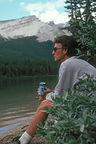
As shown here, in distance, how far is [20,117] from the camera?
1137 centimetres

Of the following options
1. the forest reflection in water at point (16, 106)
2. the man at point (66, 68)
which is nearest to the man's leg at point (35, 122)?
the man at point (66, 68)

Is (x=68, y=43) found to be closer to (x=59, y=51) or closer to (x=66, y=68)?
(x=59, y=51)

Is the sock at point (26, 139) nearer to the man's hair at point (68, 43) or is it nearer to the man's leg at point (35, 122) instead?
the man's leg at point (35, 122)

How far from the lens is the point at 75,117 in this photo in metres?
2.13

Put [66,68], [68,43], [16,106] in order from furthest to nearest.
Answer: [16,106], [68,43], [66,68]

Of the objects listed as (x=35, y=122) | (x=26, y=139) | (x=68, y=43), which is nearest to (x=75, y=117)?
(x=68, y=43)

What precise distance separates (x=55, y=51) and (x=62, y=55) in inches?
4.5

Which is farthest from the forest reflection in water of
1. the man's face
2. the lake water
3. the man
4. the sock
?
the man's face

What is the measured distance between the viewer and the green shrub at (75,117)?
189 centimetres

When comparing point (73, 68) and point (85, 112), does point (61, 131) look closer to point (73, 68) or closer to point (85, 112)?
point (85, 112)

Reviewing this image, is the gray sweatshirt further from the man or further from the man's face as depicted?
the man's face

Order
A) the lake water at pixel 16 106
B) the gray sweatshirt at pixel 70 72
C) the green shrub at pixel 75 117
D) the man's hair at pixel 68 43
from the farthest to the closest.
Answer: the lake water at pixel 16 106, the man's hair at pixel 68 43, the gray sweatshirt at pixel 70 72, the green shrub at pixel 75 117

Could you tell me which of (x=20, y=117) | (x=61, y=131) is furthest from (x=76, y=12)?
(x=20, y=117)

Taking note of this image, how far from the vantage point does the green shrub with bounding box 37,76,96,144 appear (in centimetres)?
189
